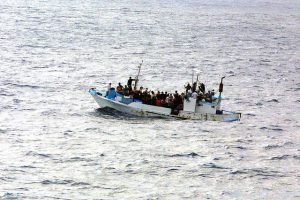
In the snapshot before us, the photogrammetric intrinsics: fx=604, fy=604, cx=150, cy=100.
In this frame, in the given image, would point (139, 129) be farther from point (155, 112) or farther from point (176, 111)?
point (176, 111)

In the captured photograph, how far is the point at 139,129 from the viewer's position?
166 feet

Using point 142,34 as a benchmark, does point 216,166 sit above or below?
below

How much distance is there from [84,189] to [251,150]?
628 inches

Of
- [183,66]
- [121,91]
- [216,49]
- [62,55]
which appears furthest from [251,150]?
[216,49]

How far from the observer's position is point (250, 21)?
186625 millimetres

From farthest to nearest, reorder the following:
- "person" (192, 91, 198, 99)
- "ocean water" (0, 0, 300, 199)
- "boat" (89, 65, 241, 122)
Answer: "boat" (89, 65, 241, 122)
"person" (192, 91, 198, 99)
"ocean water" (0, 0, 300, 199)

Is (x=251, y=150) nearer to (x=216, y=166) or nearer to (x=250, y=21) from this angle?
(x=216, y=166)

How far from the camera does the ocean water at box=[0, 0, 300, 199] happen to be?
37.3m

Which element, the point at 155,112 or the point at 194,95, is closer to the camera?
the point at 194,95

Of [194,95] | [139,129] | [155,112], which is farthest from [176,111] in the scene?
[139,129]

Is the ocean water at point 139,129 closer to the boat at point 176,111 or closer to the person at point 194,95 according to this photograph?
the boat at point 176,111

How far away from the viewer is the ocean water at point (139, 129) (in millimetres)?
37312

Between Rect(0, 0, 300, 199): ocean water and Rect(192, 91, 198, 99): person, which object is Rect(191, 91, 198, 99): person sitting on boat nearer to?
Rect(192, 91, 198, 99): person

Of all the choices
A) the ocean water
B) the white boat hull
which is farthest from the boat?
the ocean water
